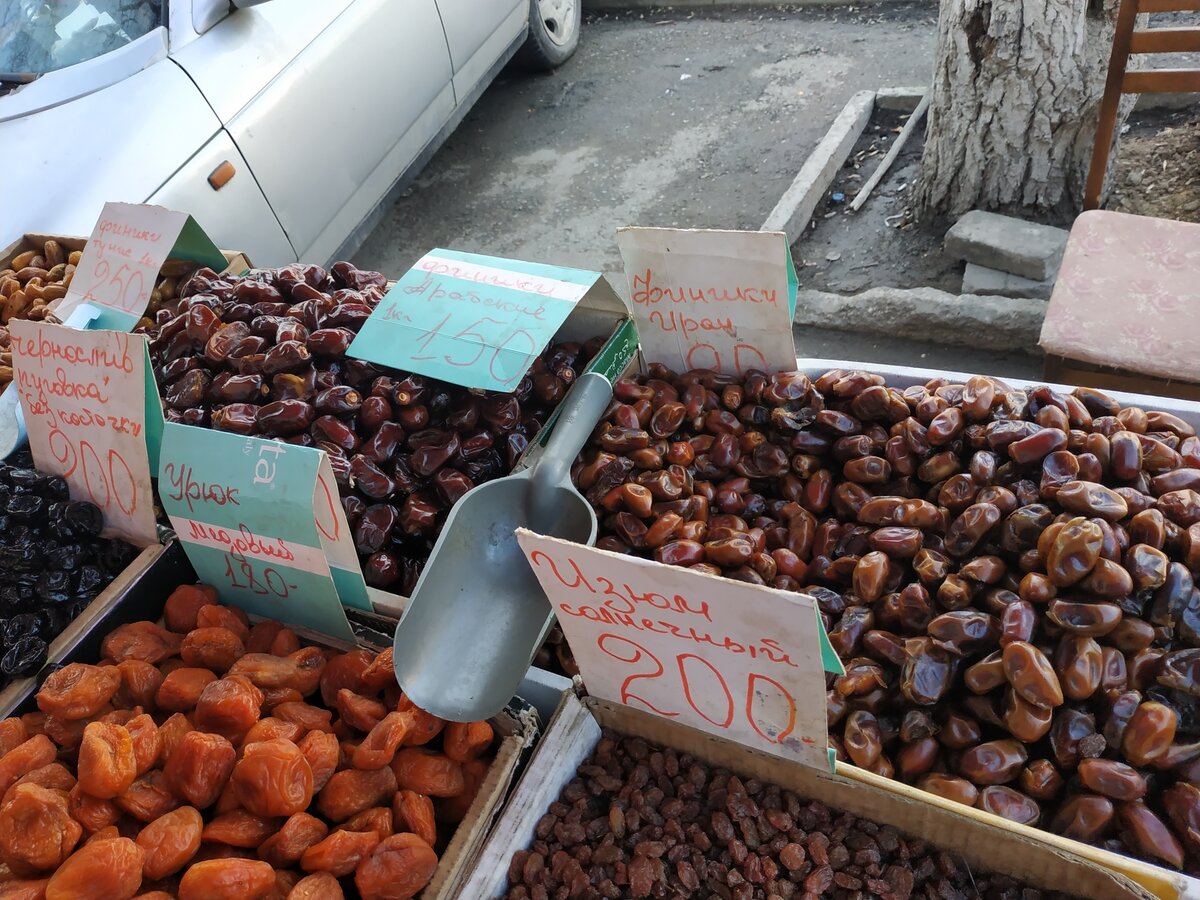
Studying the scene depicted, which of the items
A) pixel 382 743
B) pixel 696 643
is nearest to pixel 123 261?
pixel 382 743

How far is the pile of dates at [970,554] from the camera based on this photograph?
1.19 metres

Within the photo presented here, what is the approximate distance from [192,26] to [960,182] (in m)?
3.04

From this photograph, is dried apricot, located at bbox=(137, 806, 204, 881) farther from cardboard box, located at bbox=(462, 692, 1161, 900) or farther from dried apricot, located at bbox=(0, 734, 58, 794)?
cardboard box, located at bbox=(462, 692, 1161, 900)

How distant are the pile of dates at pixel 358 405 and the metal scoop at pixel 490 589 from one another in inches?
4.4

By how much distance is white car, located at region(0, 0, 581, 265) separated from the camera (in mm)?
2922

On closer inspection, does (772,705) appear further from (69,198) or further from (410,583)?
(69,198)

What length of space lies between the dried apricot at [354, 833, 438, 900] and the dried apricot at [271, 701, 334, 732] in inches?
8.8

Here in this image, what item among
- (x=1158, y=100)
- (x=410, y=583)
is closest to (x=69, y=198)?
(x=410, y=583)

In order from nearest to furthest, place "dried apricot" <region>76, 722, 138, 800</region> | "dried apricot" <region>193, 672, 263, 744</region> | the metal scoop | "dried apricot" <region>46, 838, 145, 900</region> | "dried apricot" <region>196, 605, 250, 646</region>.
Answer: "dried apricot" <region>46, 838, 145, 900</region> → "dried apricot" <region>76, 722, 138, 800</region> → "dried apricot" <region>193, 672, 263, 744</region> → the metal scoop → "dried apricot" <region>196, 605, 250, 646</region>

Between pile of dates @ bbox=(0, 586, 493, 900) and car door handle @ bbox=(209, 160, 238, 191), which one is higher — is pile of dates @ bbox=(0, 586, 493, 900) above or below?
below

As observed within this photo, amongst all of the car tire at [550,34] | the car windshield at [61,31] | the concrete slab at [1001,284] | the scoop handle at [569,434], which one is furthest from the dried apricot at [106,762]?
the car tire at [550,34]

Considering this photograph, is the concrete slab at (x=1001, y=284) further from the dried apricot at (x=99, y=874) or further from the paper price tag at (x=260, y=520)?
the dried apricot at (x=99, y=874)

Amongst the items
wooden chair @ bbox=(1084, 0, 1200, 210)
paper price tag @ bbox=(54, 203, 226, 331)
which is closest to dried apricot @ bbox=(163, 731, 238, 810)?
paper price tag @ bbox=(54, 203, 226, 331)

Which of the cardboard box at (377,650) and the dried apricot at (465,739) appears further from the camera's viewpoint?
the dried apricot at (465,739)
